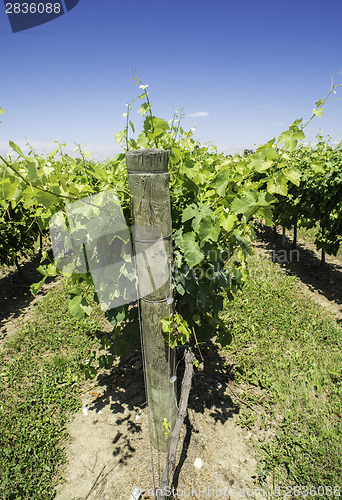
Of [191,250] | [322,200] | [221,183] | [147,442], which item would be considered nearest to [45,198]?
[191,250]

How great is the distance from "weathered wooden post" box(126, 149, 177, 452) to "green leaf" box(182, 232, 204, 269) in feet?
0.41

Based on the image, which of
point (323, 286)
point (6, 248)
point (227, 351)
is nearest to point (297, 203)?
point (323, 286)

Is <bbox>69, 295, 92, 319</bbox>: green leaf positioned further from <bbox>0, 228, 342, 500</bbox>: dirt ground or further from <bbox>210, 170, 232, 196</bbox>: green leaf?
<bbox>210, 170, 232, 196</bbox>: green leaf

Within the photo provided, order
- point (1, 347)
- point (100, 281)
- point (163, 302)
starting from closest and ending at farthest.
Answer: point (163, 302) → point (100, 281) → point (1, 347)

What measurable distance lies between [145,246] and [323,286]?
550 cm

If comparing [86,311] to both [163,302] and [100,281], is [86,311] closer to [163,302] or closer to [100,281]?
[100,281]

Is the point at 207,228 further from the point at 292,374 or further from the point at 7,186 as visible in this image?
the point at 292,374

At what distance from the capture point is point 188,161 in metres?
1.89

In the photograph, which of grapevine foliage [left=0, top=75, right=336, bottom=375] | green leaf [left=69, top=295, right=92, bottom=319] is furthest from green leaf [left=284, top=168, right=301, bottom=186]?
green leaf [left=69, top=295, right=92, bottom=319]

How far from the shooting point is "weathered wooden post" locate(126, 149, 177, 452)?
1.65m

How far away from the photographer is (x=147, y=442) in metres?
2.70

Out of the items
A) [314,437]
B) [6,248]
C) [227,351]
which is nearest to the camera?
[314,437]

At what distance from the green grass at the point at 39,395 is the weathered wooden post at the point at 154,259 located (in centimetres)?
118

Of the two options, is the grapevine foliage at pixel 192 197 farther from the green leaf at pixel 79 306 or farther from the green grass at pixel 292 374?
the green grass at pixel 292 374
